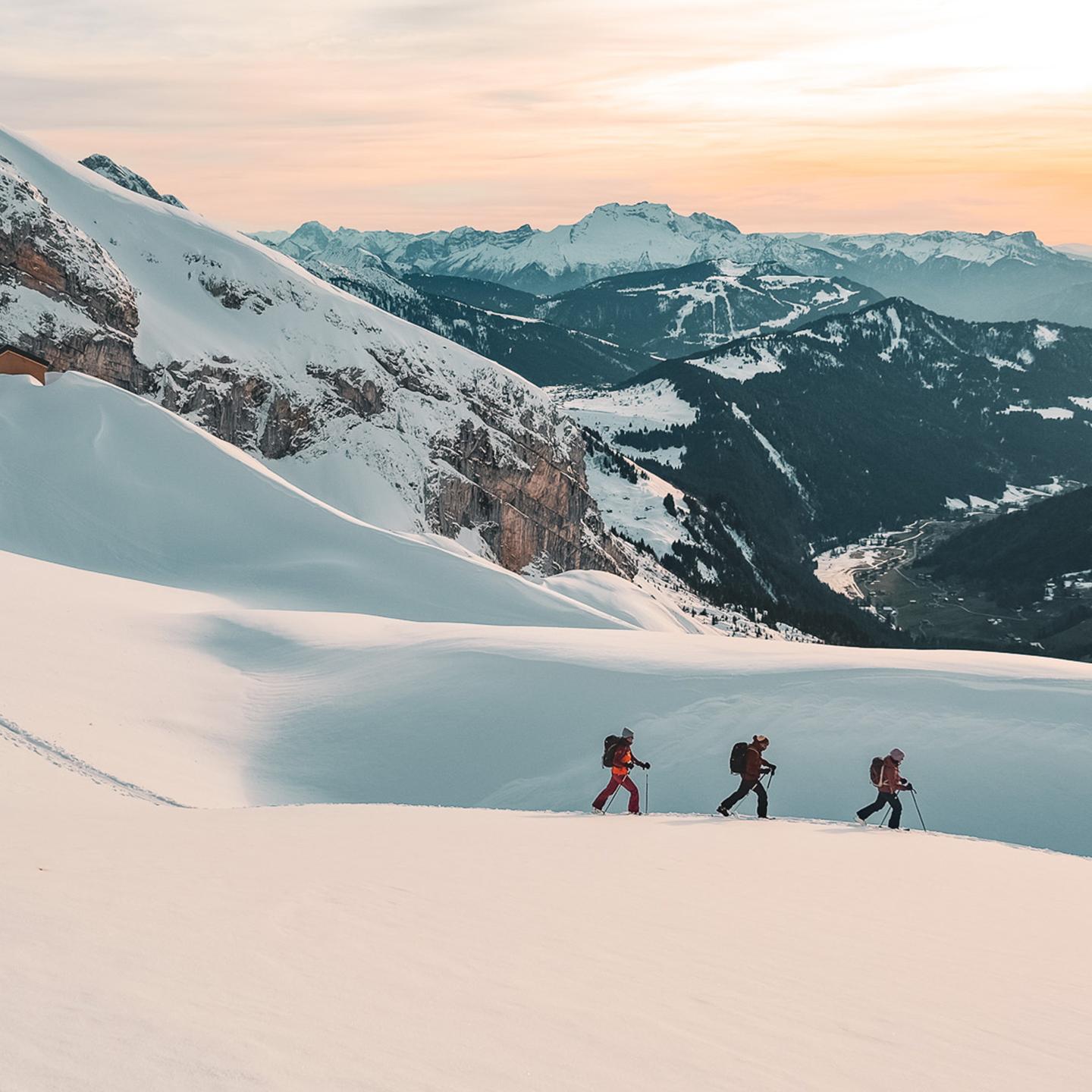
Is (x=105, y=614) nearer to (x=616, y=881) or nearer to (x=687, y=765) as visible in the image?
(x=687, y=765)

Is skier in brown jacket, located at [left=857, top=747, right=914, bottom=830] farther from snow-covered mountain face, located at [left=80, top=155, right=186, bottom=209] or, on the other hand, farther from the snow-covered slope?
snow-covered mountain face, located at [left=80, top=155, right=186, bottom=209]

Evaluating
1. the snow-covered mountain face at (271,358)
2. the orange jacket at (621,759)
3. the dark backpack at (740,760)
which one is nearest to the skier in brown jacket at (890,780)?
the dark backpack at (740,760)

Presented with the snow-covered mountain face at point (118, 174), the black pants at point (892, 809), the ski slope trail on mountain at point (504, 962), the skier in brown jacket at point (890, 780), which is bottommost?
the black pants at point (892, 809)

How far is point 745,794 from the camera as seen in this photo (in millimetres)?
18297

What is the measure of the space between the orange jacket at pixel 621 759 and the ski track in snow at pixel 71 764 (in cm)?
773

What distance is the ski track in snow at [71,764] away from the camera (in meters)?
18.2

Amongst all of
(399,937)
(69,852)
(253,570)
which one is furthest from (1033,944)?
(253,570)

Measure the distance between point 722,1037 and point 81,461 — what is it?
5239 cm

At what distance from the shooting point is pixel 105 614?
94.5 feet

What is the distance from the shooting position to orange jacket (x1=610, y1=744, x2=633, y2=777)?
17938 millimetres

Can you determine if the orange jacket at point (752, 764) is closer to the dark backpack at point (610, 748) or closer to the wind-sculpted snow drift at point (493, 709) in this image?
the dark backpack at point (610, 748)

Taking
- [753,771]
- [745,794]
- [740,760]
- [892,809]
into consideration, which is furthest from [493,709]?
[892,809]

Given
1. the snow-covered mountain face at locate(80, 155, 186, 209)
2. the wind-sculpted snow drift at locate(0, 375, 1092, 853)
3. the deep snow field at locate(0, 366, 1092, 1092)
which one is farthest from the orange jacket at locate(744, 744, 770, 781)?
the snow-covered mountain face at locate(80, 155, 186, 209)

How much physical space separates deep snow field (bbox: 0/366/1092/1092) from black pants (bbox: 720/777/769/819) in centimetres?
62
